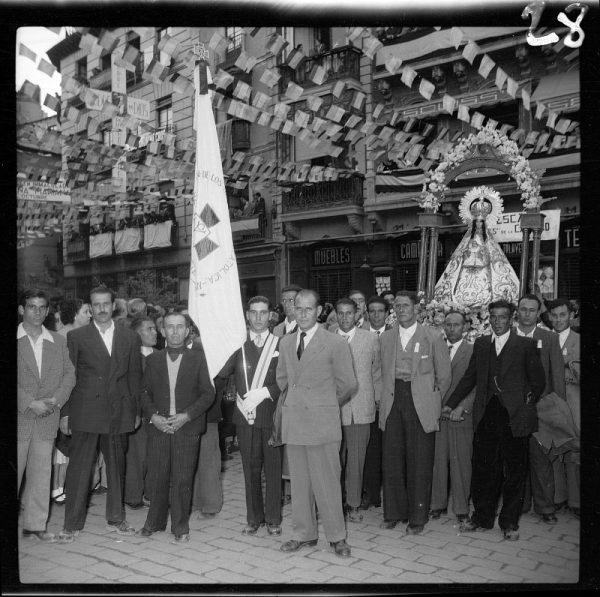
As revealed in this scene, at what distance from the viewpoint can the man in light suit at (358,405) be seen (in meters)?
5.99

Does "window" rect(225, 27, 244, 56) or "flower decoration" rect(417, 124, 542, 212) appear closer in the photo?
"window" rect(225, 27, 244, 56)

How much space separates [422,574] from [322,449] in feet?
3.85

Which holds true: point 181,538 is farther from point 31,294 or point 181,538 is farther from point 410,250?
point 410,250

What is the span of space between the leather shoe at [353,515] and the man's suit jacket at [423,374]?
0.86 metres

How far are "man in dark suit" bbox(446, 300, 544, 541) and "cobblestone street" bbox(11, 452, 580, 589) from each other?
26cm

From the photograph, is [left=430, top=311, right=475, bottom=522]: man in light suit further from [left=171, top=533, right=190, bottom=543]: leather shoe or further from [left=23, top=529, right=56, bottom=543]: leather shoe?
[left=23, top=529, right=56, bottom=543]: leather shoe

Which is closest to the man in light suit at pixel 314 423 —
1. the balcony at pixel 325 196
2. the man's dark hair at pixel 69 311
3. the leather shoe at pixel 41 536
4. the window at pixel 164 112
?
the leather shoe at pixel 41 536

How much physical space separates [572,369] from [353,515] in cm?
250

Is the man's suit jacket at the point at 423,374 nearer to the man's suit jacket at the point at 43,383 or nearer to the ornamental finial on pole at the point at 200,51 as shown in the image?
the man's suit jacket at the point at 43,383

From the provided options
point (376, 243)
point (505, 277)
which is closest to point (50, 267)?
point (376, 243)

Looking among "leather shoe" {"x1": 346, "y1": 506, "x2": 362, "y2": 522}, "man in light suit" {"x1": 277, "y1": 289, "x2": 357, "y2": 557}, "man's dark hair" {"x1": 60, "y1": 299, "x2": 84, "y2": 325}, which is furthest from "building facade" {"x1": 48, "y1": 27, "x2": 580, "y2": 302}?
"leather shoe" {"x1": 346, "y1": 506, "x2": 362, "y2": 522}

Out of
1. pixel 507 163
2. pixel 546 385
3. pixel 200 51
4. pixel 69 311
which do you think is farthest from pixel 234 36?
pixel 546 385

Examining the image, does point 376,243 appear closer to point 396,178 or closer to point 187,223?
point 396,178

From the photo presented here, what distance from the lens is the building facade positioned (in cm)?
1144
